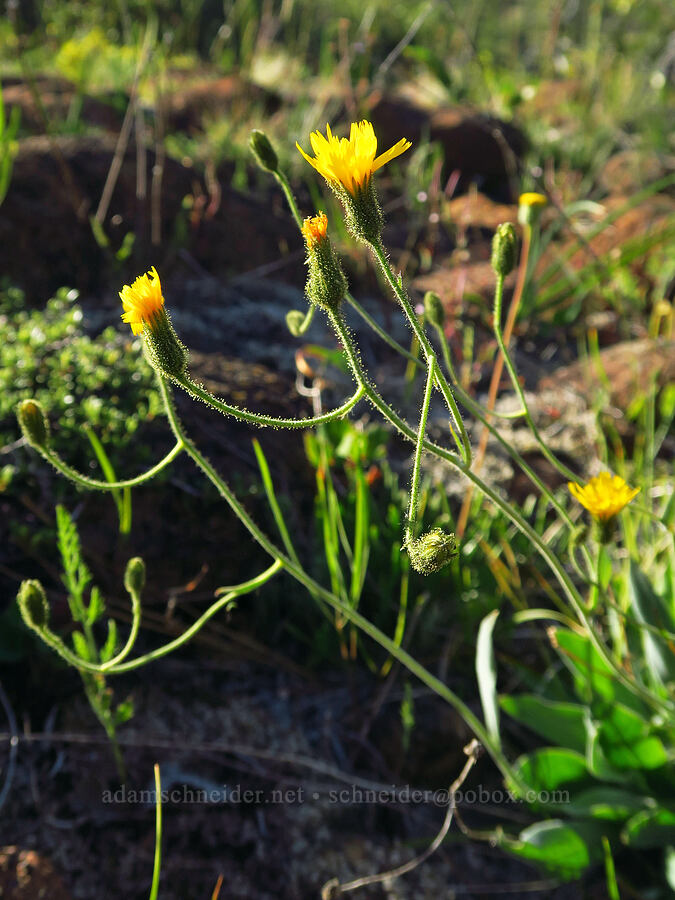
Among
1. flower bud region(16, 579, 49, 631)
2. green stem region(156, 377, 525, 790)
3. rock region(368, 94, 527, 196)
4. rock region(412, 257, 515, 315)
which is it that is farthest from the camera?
rock region(368, 94, 527, 196)

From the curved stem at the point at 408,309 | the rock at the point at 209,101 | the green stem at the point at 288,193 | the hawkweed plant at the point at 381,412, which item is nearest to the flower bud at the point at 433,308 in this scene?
the hawkweed plant at the point at 381,412

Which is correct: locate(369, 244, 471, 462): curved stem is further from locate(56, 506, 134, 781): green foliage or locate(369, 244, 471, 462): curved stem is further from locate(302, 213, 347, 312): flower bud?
locate(56, 506, 134, 781): green foliage

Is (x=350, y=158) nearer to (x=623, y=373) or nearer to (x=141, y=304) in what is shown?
(x=141, y=304)

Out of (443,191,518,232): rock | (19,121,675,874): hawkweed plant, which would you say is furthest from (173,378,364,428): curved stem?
(443,191,518,232): rock

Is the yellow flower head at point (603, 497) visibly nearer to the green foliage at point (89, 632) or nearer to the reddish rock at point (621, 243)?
the green foliage at point (89, 632)

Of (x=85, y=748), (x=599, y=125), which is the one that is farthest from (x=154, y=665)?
(x=599, y=125)

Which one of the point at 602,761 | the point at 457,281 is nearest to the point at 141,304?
the point at 602,761

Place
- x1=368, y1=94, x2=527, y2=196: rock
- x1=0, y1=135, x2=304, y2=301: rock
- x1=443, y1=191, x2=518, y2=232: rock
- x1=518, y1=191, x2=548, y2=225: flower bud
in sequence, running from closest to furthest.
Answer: x1=518, y1=191, x2=548, y2=225: flower bud → x1=0, y1=135, x2=304, y2=301: rock → x1=443, y1=191, x2=518, y2=232: rock → x1=368, y1=94, x2=527, y2=196: rock
